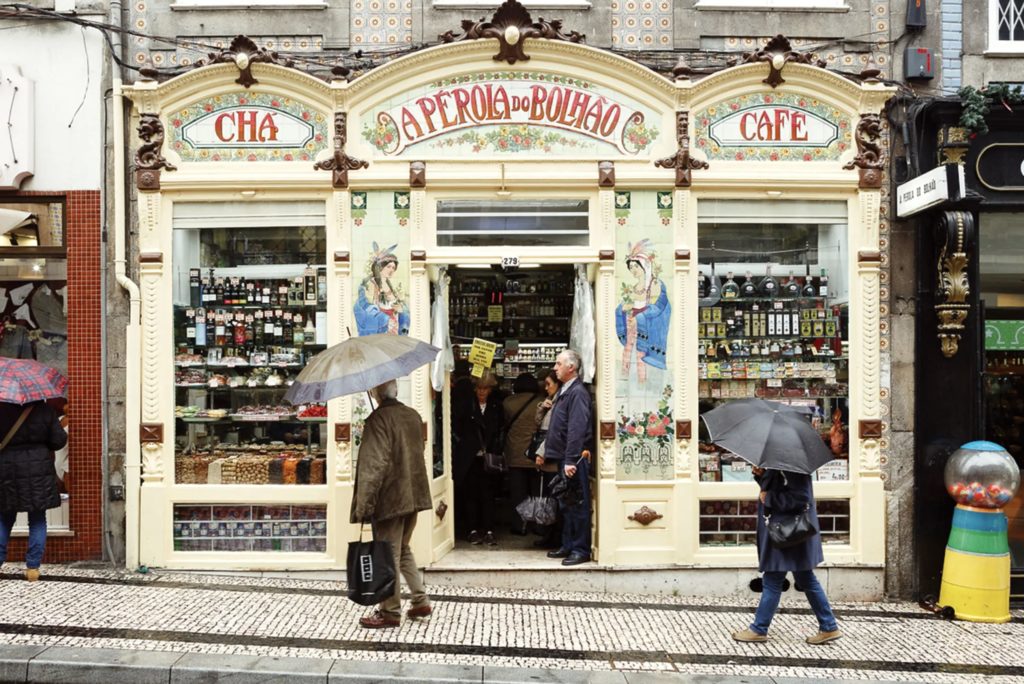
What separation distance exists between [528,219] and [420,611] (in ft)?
12.2

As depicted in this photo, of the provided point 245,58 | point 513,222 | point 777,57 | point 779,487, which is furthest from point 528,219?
point 779,487

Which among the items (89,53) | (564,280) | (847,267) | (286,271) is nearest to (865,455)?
(847,267)

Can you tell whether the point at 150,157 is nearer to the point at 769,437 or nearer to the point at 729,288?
the point at 729,288

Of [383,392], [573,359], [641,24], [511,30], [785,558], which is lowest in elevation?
[785,558]

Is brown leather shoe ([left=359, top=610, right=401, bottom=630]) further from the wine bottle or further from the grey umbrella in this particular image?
the wine bottle

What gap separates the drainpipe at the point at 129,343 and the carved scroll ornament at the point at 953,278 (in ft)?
24.5

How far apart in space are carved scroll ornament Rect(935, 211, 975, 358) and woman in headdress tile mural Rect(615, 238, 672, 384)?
248 cm

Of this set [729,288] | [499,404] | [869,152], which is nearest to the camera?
[869,152]

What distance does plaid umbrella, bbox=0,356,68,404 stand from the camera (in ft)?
24.6

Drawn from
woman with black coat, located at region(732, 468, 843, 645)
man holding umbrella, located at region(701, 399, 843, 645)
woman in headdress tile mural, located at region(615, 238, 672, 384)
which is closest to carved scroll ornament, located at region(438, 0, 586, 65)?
woman in headdress tile mural, located at region(615, 238, 672, 384)

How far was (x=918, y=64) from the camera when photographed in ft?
27.5

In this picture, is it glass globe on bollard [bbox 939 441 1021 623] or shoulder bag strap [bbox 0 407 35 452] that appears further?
shoulder bag strap [bbox 0 407 35 452]

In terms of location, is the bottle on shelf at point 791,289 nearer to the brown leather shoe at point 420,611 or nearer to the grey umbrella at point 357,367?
the grey umbrella at point 357,367

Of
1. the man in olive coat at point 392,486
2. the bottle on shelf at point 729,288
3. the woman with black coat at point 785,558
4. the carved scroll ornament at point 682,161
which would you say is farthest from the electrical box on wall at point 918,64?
the man in olive coat at point 392,486
